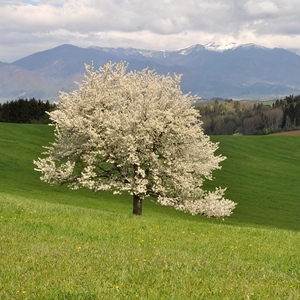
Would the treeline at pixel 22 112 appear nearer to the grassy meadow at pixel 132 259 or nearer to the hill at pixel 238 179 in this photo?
the hill at pixel 238 179

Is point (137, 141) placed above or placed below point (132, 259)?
above

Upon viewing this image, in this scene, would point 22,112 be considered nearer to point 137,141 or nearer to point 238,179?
point 238,179

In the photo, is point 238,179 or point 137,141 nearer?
point 137,141

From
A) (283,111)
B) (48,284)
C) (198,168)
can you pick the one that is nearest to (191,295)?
(48,284)

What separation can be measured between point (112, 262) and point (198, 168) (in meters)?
22.7

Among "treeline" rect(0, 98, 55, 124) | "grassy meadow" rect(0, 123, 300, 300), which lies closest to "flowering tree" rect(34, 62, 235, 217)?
"grassy meadow" rect(0, 123, 300, 300)

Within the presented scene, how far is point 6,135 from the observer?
83750 mm

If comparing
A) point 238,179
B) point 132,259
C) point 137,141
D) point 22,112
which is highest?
point 137,141

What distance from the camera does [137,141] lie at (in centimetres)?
3309

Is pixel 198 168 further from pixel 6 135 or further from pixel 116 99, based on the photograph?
pixel 6 135

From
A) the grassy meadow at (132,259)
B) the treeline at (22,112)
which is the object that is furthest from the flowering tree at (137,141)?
the treeline at (22,112)

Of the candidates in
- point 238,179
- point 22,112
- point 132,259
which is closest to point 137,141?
point 132,259

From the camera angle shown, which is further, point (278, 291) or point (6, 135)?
point (6, 135)

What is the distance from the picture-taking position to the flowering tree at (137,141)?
3284 cm
